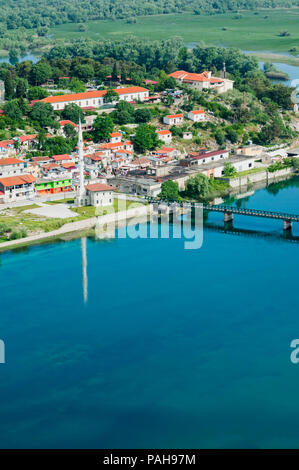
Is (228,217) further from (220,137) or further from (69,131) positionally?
(69,131)

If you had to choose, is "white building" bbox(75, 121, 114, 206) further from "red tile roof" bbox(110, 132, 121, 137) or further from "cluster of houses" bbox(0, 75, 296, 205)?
"red tile roof" bbox(110, 132, 121, 137)

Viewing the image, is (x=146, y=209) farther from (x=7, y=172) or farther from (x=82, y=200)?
(x=7, y=172)

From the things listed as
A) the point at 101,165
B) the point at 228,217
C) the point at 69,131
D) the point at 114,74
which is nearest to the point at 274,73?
the point at 114,74

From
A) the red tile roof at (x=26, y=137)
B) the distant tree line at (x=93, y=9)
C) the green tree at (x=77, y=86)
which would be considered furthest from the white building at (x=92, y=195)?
the distant tree line at (x=93, y=9)

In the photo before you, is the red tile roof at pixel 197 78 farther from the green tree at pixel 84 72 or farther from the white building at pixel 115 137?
the white building at pixel 115 137

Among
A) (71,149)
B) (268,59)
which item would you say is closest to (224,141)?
(71,149)
